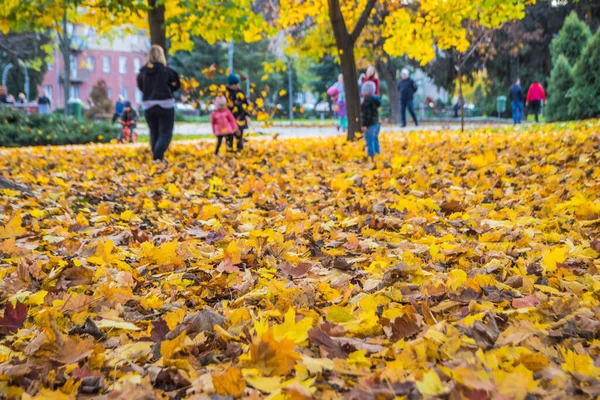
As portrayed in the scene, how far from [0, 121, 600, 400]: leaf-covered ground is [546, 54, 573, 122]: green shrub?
15946 millimetres

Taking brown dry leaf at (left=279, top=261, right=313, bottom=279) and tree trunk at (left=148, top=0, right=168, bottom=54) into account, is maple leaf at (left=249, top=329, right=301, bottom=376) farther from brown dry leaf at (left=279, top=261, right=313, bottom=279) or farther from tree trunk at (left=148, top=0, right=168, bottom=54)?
tree trunk at (left=148, top=0, right=168, bottom=54)

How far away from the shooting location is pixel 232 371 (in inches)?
77.0

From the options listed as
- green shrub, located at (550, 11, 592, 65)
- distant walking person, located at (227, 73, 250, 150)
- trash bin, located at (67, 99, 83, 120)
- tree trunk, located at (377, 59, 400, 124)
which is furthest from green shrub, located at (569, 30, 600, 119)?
trash bin, located at (67, 99, 83, 120)

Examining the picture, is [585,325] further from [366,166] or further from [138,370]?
[366,166]

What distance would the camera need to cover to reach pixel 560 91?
21328 mm

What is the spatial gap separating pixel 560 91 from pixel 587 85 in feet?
6.02

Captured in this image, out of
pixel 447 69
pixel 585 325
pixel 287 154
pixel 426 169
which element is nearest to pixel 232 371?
pixel 585 325

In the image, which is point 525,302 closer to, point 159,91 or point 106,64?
point 159,91

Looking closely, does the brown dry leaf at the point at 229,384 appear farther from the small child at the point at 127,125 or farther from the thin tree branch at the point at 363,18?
the small child at the point at 127,125

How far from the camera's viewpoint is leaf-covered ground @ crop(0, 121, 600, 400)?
2053 mm

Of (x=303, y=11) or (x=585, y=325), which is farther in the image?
(x=303, y=11)

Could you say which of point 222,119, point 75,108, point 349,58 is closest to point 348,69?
point 349,58

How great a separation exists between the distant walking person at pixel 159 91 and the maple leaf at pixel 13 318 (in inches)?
300

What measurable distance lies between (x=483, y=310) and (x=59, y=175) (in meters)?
6.68
